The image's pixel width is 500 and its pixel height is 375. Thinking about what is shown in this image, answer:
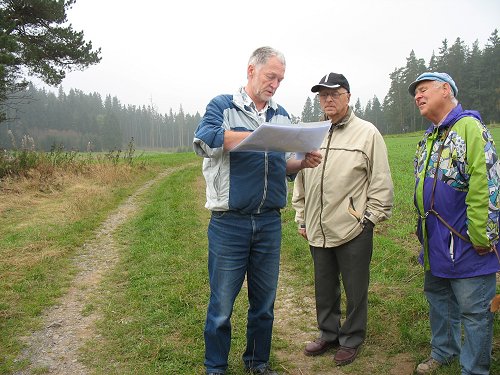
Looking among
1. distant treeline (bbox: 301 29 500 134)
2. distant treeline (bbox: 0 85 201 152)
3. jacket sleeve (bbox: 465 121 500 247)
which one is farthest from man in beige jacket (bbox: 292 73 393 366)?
distant treeline (bbox: 0 85 201 152)

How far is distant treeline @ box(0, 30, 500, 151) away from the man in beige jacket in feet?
1.83

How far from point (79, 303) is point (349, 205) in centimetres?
330

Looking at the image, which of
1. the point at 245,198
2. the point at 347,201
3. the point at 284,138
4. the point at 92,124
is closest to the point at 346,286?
the point at 347,201

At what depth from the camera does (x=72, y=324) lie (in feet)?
13.7

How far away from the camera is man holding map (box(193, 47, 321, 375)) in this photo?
2.74 metres

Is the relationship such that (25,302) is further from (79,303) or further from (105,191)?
(105,191)

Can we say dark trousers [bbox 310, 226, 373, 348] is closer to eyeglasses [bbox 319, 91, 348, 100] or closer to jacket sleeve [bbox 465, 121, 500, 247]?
jacket sleeve [bbox 465, 121, 500, 247]

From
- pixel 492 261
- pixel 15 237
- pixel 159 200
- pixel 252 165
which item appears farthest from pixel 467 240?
pixel 159 200

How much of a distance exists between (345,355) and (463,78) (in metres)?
63.5

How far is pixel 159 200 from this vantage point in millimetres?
10984

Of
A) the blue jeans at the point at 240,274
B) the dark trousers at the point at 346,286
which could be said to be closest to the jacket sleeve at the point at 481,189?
the dark trousers at the point at 346,286

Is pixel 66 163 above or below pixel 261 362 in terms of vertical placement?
above

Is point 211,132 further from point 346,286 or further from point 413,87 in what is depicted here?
point 346,286

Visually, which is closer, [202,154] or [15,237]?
[202,154]
